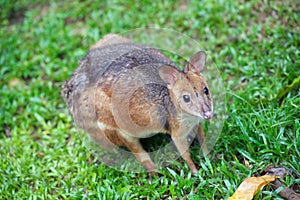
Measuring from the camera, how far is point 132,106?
436 centimetres

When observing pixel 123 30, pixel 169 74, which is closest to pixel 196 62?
pixel 169 74

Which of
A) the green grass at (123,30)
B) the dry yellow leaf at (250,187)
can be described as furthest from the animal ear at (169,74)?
the dry yellow leaf at (250,187)

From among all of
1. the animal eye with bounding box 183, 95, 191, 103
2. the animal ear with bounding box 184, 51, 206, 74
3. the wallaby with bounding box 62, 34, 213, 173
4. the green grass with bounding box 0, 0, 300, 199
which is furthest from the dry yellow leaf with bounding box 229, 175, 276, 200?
the animal ear with bounding box 184, 51, 206, 74

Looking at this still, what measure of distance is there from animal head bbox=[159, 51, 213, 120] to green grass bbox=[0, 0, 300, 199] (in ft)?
2.43

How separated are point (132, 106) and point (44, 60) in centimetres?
296

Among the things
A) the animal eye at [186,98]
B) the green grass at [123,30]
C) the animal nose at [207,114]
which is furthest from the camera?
the green grass at [123,30]

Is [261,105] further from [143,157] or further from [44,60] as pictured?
[44,60]

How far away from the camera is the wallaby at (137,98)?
3.96 m

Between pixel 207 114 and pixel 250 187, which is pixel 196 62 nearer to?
pixel 207 114

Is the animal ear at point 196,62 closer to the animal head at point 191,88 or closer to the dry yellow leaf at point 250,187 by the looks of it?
the animal head at point 191,88

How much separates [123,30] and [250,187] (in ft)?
12.3

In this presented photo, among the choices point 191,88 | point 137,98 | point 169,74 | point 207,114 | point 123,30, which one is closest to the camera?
point 207,114

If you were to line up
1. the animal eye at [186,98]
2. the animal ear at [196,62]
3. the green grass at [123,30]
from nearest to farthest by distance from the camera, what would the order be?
the animal eye at [186,98] < the animal ear at [196,62] < the green grass at [123,30]

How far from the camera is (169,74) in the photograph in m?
3.98
